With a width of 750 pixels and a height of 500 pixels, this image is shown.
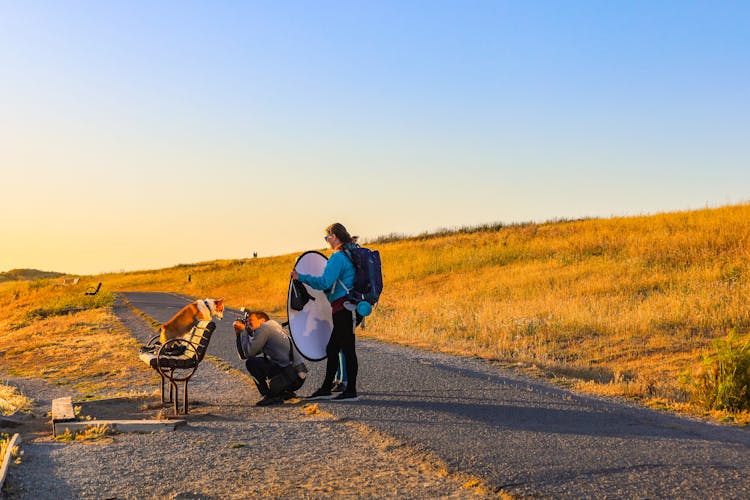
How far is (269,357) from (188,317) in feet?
3.70

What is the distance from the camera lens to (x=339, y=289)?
29.1ft

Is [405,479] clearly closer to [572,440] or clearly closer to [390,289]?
[572,440]

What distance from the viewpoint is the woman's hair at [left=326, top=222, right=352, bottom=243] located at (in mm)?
8781

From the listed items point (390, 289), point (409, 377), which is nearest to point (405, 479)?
point (409, 377)

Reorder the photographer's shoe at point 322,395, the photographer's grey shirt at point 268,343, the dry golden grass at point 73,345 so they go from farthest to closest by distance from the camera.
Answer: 1. the dry golden grass at point 73,345
2. the photographer's shoe at point 322,395
3. the photographer's grey shirt at point 268,343

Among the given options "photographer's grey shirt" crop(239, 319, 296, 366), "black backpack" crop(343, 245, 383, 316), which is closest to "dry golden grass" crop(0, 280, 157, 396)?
"photographer's grey shirt" crop(239, 319, 296, 366)

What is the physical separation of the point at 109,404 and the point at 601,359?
1012cm

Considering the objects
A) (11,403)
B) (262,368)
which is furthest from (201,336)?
(11,403)

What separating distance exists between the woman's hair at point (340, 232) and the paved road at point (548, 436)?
1981 millimetres

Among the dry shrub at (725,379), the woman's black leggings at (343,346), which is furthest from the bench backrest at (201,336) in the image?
the dry shrub at (725,379)

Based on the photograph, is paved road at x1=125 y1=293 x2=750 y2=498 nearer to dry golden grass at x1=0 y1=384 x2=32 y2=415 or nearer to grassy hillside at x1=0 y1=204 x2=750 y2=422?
grassy hillside at x1=0 y1=204 x2=750 y2=422

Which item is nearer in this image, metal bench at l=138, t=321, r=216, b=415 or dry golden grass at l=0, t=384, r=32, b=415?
metal bench at l=138, t=321, r=216, b=415

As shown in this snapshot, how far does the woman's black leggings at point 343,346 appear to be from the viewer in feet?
29.7

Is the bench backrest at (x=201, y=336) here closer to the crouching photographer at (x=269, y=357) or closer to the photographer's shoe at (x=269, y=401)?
the crouching photographer at (x=269, y=357)
